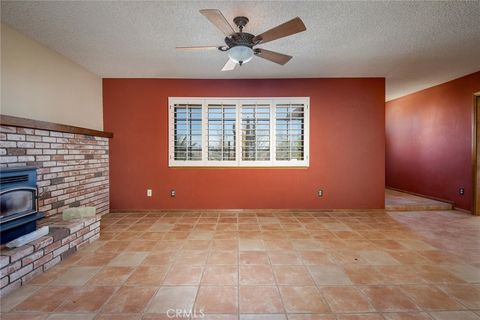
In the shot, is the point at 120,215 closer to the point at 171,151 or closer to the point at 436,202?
the point at 171,151

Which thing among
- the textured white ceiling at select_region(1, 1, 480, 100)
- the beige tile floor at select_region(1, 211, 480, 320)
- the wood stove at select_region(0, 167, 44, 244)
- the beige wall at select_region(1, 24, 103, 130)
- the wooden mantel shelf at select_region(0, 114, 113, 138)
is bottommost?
the beige tile floor at select_region(1, 211, 480, 320)

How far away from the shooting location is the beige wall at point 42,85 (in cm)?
243

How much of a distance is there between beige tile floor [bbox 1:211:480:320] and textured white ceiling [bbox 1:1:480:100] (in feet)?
8.17

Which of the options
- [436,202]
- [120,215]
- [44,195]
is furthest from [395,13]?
[120,215]

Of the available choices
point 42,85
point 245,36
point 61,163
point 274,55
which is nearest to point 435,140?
point 274,55

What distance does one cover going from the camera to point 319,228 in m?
3.25

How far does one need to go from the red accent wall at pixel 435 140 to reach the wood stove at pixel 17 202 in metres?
6.46

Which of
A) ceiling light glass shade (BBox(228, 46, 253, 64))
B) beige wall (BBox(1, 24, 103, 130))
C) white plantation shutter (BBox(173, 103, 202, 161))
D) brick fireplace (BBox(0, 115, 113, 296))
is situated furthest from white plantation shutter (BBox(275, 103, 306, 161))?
beige wall (BBox(1, 24, 103, 130))

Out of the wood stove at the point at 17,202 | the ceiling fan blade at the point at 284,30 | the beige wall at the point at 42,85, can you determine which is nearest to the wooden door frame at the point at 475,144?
the ceiling fan blade at the point at 284,30

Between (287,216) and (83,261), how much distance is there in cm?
290

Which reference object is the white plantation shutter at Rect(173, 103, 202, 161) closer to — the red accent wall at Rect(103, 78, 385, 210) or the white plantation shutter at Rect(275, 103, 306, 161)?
the red accent wall at Rect(103, 78, 385, 210)

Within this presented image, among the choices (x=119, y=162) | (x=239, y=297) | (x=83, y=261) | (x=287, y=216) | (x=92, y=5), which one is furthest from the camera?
(x=119, y=162)

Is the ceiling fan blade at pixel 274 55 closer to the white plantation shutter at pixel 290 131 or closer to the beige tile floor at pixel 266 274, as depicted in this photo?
the white plantation shutter at pixel 290 131

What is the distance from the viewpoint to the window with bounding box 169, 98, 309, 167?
13.4ft
